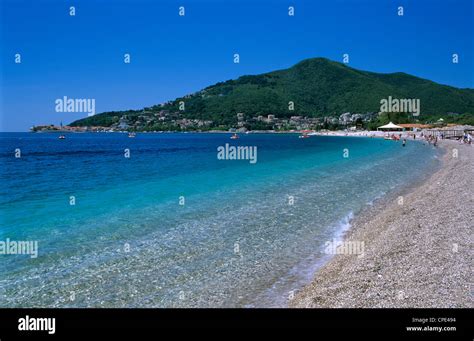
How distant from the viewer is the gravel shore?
7.12 metres

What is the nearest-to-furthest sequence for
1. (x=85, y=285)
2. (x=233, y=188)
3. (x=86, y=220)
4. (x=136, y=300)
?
(x=136, y=300), (x=85, y=285), (x=86, y=220), (x=233, y=188)

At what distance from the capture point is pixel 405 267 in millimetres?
8773

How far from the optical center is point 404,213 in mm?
15453

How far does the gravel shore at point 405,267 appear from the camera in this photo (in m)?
7.12

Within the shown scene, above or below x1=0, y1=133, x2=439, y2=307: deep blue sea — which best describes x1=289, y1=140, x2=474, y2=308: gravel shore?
above

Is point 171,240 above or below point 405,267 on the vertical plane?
below

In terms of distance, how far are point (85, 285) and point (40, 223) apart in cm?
809

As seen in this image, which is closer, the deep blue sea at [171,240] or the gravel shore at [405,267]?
the gravel shore at [405,267]

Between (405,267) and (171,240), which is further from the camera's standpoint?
(171,240)

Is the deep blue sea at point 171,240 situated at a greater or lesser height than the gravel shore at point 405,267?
lesser

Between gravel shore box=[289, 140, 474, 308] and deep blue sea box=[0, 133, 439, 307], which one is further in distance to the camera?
deep blue sea box=[0, 133, 439, 307]
